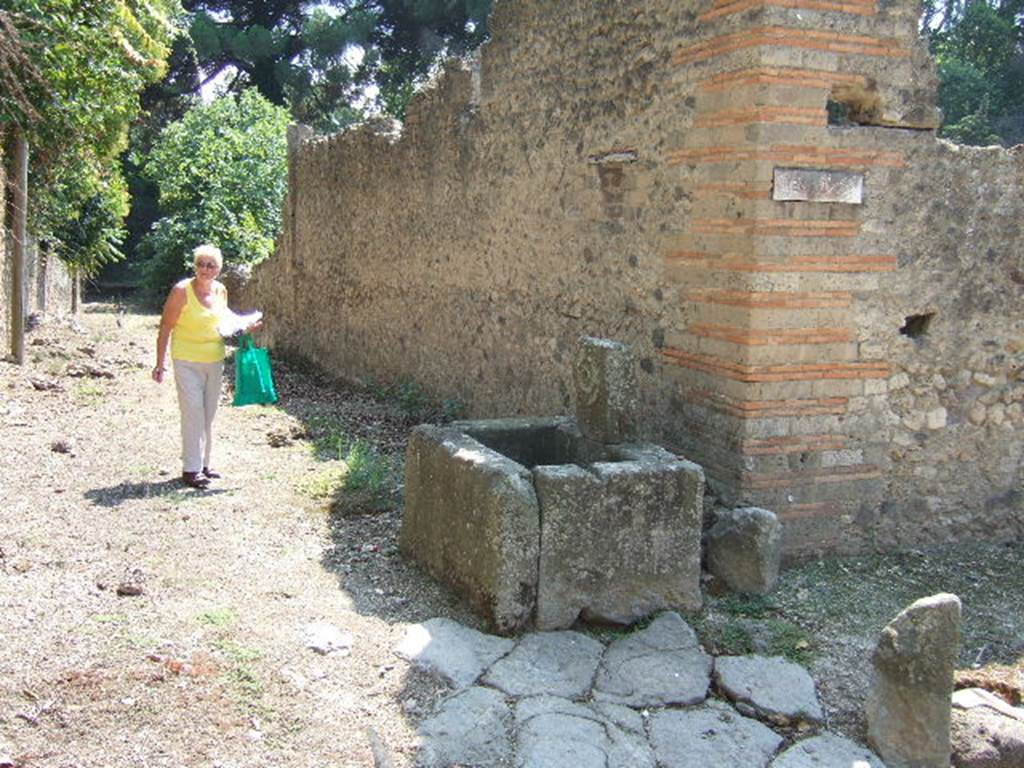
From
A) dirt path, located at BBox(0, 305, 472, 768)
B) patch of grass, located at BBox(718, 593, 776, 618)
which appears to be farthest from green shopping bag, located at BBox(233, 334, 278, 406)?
patch of grass, located at BBox(718, 593, 776, 618)

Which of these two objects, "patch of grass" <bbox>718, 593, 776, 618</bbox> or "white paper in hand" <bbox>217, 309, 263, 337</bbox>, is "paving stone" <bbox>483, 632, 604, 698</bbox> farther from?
"white paper in hand" <bbox>217, 309, 263, 337</bbox>

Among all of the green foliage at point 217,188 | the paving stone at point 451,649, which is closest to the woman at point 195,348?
the paving stone at point 451,649

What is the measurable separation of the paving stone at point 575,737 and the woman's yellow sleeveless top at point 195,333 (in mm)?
3615

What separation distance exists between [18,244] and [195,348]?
484 centimetres

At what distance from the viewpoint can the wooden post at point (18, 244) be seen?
34.0 ft

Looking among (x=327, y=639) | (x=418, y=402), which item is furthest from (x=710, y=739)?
(x=418, y=402)

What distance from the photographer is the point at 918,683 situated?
387cm

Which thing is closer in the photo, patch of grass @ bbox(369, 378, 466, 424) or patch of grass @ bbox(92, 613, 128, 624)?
patch of grass @ bbox(92, 613, 128, 624)

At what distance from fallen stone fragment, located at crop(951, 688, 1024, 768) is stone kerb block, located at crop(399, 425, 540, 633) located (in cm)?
180

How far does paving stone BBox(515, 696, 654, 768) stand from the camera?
12.3 ft

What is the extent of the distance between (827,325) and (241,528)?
347 cm

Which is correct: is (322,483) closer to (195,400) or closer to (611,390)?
(195,400)

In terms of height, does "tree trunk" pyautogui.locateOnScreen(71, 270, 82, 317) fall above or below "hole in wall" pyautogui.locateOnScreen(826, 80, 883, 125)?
below

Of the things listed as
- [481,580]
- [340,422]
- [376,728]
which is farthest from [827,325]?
[340,422]
